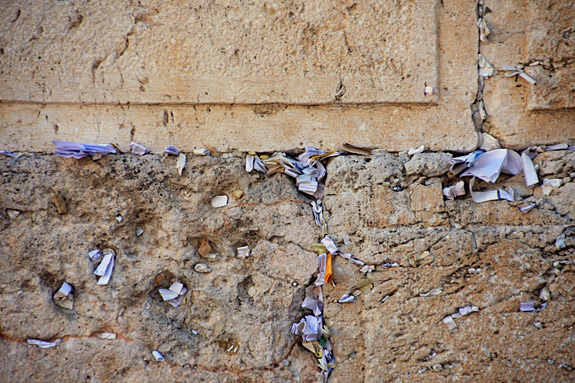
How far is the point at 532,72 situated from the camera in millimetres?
2018

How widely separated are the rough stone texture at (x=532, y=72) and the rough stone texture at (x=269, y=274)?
0.18m

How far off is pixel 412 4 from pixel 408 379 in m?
1.78

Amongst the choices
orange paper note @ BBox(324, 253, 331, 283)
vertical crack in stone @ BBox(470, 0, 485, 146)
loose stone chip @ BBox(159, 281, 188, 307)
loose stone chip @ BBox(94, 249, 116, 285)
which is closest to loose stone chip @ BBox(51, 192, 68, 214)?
loose stone chip @ BBox(94, 249, 116, 285)

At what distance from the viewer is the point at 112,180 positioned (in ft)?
6.37

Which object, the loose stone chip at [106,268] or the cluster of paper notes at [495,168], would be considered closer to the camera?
the loose stone chip at [106,268]

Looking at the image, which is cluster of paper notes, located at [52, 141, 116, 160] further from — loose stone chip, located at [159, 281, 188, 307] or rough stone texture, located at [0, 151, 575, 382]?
loose stone chip, located at [159, 281, 188, 307]

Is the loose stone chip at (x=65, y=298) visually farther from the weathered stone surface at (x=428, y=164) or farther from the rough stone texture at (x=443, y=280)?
the weathered stone surface at (x=428, y=164)

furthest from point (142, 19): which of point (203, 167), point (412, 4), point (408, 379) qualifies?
point (408, 379)

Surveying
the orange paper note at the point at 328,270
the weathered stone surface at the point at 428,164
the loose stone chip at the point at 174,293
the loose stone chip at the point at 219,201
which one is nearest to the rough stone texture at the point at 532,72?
the weathered stone surface at the point at 428,164

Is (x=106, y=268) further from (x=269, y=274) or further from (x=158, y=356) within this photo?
(x=269, y=274)

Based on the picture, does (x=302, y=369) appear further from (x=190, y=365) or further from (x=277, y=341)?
(x=190, y=365)

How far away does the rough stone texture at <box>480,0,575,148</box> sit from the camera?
198 cm

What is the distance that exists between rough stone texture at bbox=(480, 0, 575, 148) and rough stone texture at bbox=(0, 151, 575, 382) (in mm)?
177

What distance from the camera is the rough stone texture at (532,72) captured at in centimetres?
198
